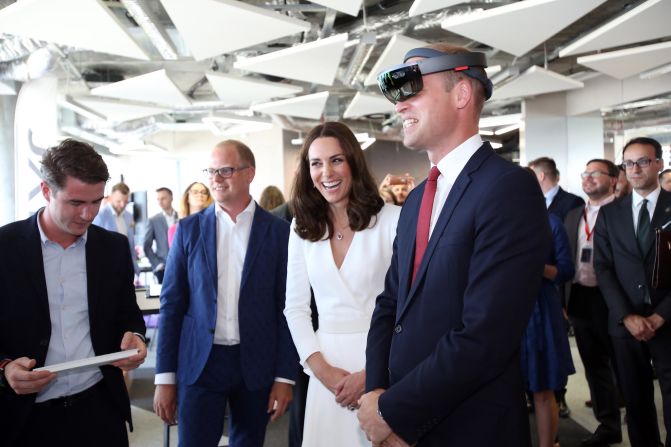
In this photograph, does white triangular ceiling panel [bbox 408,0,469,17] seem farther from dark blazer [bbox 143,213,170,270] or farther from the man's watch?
dark blazer [bbox 143,213,170,270]

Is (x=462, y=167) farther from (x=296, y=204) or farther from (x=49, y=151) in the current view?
(x=49, y=151)

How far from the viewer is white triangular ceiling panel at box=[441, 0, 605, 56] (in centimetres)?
480

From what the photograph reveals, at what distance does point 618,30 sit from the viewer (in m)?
5.60

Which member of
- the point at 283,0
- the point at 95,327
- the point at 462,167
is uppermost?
the point at 283,0

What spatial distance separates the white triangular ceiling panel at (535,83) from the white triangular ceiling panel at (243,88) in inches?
128

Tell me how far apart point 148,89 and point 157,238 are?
2.33 m

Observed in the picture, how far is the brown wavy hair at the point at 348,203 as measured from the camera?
211 cm

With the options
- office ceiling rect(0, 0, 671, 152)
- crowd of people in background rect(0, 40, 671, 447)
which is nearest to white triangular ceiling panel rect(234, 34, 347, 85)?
office ceiling rect(0, 0, 671, 152)

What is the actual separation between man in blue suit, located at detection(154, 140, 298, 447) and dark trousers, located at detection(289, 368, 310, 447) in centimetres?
19

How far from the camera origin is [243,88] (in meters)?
8.03

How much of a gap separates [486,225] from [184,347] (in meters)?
1.55

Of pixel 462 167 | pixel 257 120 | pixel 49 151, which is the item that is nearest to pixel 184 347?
pixel 49 151

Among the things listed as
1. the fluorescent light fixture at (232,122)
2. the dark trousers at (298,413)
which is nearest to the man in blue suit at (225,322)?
the dark trousers at (298,413)

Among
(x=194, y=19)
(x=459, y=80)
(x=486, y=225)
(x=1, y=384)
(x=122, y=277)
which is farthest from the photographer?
(x=194, y=19)
